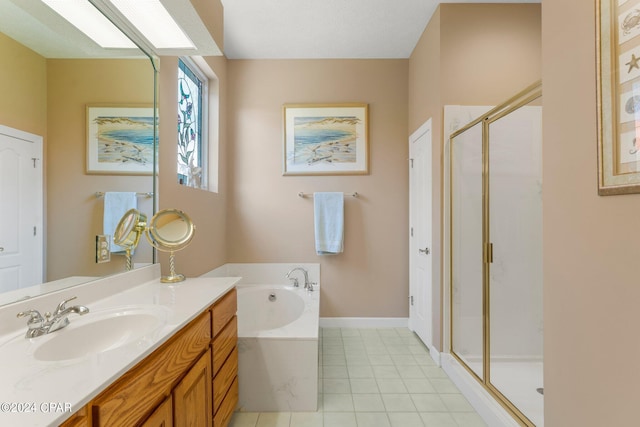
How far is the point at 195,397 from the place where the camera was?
1101 millimetres

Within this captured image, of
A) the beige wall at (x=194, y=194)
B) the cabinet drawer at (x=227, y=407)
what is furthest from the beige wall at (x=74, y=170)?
the cabinet drawer at (x=227, y=407)

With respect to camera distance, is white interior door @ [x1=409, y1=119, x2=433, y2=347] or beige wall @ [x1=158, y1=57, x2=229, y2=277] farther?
white interior door @ [x1=409, y1=119, x2=433, y2=347]

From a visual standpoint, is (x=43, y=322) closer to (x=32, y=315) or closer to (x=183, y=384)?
(x=32, y=315)

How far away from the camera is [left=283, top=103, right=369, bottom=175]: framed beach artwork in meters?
2.92

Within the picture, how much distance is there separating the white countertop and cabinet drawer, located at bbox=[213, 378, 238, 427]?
61 centimetres

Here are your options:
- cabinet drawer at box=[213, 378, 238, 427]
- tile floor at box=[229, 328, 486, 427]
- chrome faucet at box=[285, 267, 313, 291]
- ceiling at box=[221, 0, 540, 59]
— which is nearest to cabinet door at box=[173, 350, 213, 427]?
cabinet drawer at box=[213, 378, 238, 427]

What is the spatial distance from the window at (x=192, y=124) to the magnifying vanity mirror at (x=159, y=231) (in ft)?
2.13

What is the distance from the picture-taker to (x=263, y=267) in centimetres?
293

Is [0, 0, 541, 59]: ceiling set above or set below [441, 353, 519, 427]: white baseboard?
above

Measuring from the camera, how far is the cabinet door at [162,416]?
0.81 m

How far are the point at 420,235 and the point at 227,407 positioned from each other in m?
1.99

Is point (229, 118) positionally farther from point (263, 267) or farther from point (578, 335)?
point (578, 335)

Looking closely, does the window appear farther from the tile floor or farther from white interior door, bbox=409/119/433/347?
white interior door, bbox=409/119/433/347

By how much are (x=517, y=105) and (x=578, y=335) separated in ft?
3.76
